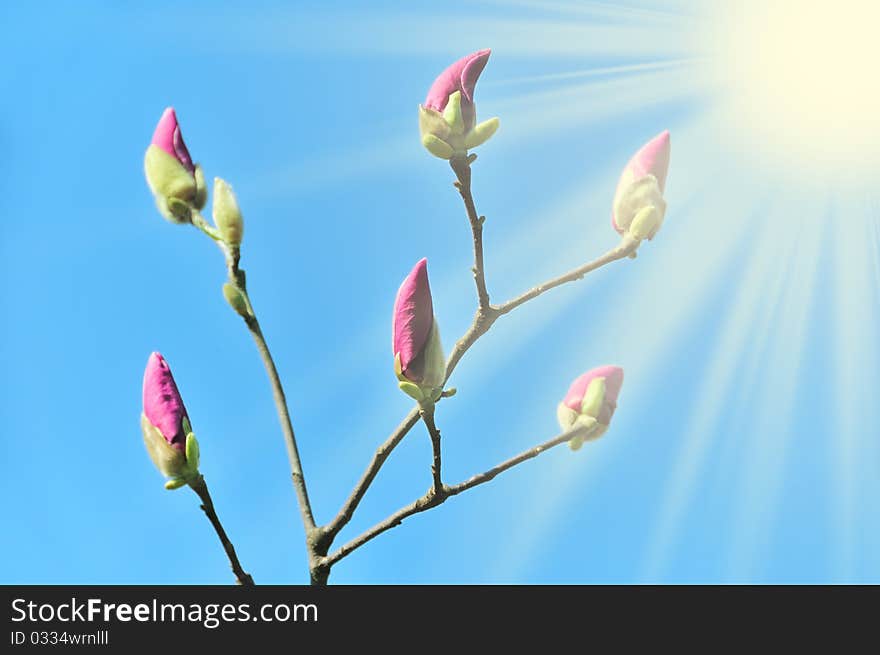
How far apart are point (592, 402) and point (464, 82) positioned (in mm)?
606

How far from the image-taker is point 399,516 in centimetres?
116

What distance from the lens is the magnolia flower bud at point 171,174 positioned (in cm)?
126

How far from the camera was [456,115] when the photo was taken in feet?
3.84

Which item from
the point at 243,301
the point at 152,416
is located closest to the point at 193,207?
the point at 243,301

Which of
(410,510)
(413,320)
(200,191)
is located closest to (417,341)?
(413,320)

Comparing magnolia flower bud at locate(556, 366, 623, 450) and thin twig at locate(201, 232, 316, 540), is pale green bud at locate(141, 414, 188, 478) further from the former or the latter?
magnolia flower bud at locate(556, 366, 623, 450)

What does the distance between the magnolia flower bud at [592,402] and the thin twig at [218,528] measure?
611 mm

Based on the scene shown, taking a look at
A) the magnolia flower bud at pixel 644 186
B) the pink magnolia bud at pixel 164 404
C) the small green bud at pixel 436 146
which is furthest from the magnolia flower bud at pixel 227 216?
the magnolia flower bud at pixel 644 186

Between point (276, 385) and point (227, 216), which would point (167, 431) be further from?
point (227, 216)

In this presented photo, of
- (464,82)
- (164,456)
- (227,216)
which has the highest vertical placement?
(464,82)

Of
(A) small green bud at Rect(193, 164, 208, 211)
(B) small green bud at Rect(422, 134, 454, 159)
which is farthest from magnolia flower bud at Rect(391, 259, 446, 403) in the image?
(A) small green bud at Rect(193, 164, 208, 211)
